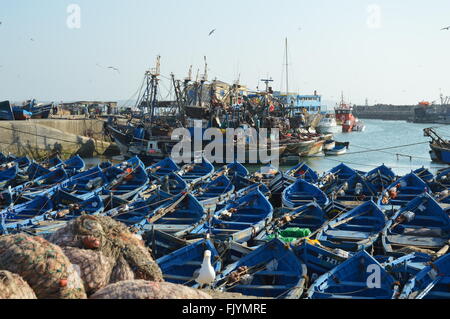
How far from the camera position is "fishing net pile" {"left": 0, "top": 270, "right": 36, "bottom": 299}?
13.3ft

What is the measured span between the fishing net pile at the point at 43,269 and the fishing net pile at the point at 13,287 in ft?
0.84

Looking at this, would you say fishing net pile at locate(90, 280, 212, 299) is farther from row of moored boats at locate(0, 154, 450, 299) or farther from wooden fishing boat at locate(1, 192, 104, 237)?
wooden fishing boat at locate(1, 192, 104, 237)

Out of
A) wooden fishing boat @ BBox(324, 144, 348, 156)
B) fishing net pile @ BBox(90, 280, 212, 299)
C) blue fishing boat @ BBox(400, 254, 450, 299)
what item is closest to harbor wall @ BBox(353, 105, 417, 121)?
wooden fishing boat @ BBox(324, 144, 348, 156)

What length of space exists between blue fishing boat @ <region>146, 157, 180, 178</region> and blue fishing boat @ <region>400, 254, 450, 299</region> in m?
17.7

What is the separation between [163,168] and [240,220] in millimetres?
11481

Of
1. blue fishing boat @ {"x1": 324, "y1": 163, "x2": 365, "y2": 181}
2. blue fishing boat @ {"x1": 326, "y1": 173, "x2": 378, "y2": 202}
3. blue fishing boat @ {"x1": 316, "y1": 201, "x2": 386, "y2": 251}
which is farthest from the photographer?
blue fishing boat @ {"x1": 324, "y1": 163, "x2": 365, "y2": 181}

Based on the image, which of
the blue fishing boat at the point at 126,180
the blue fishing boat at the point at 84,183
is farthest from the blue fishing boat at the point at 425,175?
the blue fishing boat at the point at 84,183

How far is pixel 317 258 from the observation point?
11.2m

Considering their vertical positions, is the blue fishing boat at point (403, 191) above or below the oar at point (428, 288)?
above

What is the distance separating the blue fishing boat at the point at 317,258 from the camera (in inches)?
436

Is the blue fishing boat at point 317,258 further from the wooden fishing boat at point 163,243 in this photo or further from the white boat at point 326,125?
the white boat at point 326,125

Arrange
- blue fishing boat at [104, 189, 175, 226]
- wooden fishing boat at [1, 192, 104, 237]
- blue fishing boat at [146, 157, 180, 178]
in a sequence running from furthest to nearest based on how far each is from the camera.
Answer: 1. blue fishing boat at [146, 157, 180, 178]
2. blue fishing boat at [104, 189, 175, 226]
3. wooden fishing boat at [1, 192, 104, 237]
